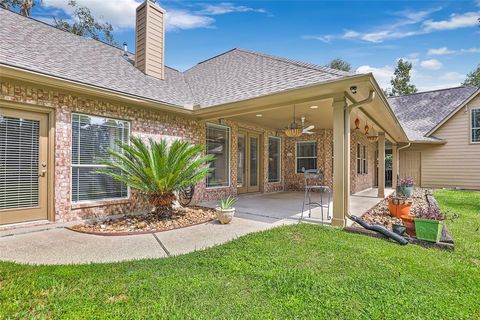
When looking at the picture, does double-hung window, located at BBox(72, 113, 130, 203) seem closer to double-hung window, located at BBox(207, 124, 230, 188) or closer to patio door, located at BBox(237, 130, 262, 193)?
double-hung window, located at BBox(207, 124, 230, 188)

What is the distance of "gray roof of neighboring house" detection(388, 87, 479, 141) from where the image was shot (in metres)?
14.8

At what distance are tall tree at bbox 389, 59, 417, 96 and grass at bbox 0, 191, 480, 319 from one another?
101 ft

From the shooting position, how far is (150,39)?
7527mm

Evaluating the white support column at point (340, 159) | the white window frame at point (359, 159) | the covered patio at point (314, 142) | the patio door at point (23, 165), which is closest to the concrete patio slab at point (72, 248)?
the patio door at point (23, 165)

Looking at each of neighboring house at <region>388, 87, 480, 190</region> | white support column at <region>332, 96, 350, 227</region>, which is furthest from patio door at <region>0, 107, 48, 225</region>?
neighboring house at <region>388, 87, 480, 190</region>

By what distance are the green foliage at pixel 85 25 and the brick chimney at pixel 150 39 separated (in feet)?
37.6

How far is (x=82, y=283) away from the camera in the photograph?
257cm

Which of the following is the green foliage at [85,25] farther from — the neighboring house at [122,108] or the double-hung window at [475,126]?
the double-hung window at [475,126]

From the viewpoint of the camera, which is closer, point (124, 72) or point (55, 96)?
point (55, 96)

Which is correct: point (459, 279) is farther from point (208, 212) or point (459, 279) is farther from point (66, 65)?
point (66, 65)

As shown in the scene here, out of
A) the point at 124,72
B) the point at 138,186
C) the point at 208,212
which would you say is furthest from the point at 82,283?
the point at 124,72

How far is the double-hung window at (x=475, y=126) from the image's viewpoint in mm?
12945

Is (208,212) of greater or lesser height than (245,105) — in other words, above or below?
below

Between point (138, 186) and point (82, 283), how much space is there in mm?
2682
